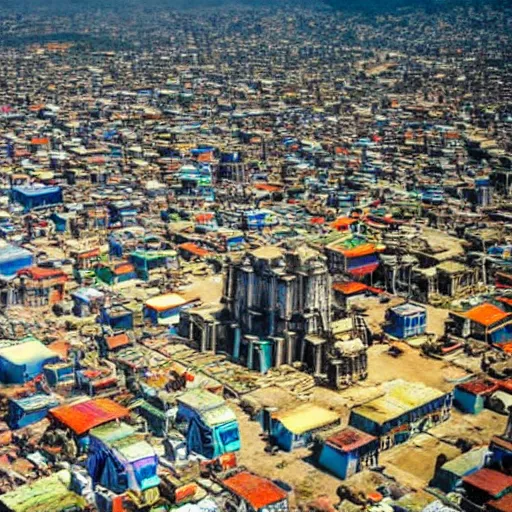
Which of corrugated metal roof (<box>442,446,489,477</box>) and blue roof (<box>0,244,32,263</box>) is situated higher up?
corrugated metal roof (<box>442,446,489,477</box>)

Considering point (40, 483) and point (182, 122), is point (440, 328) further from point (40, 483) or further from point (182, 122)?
point (182, 122)

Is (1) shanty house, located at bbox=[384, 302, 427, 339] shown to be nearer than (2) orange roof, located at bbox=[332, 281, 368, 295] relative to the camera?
Yes

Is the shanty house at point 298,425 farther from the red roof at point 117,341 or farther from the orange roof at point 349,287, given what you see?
the orange roof at point 349,287

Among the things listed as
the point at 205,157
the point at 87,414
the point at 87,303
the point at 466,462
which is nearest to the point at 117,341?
the point at 87,303

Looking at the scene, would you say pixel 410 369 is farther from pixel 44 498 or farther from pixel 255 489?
pixel 44 498

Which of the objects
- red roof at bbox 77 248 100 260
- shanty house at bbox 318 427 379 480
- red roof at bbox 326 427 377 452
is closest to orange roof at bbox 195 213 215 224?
red roof at bbox 77 248 100 260

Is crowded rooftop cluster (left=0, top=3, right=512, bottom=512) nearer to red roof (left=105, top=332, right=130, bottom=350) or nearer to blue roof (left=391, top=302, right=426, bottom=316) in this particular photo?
red roof (left=105, top=332, right=130, bottom=350)
